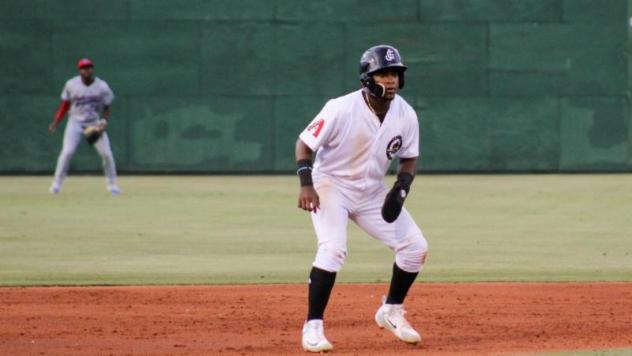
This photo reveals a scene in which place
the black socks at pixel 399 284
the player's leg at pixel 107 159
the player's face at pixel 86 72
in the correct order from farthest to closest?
1. the player's face at pixel 86 72
2. the player's leg at pixel 107 159
3. the black socks at pixel 399 284

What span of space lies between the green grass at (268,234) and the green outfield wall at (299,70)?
2153 millimetres

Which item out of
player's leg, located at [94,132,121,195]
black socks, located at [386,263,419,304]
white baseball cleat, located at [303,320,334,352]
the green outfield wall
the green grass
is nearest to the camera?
white baseball cleat, located at [303,320,334,352]

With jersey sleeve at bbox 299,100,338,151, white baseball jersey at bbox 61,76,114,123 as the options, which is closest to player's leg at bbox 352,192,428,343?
jersey sleeve at bbox 299,100,338,151

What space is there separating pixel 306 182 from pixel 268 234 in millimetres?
7806

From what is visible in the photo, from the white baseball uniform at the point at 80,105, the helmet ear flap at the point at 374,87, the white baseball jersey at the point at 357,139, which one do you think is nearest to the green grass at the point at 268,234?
the white baseball uniform at the point at 80,105

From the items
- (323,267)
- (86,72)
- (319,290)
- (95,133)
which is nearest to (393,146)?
(323,267)

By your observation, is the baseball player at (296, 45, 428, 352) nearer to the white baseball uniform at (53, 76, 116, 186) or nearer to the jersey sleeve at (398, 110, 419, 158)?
the jersey sleeve at (398, 110, 419, 158)

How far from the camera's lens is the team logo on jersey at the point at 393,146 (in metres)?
8.24

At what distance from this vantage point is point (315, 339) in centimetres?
792

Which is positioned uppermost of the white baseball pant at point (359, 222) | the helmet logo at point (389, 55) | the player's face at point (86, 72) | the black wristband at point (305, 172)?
the helmet logo at point (389, 55)

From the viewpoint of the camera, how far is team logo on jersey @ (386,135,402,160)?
324 inches

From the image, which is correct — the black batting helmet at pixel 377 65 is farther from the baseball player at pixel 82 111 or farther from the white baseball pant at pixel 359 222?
the baseball player at pixel 82 111

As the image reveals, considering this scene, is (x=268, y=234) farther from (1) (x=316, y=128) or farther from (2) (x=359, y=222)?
(1) (x=316, y=128)

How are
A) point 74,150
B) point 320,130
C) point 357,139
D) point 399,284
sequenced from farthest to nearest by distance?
point 74,150 → point 399,284 → point 357,139 → point 320,130
